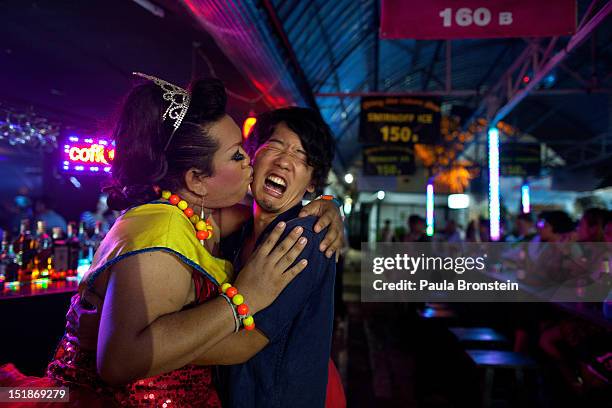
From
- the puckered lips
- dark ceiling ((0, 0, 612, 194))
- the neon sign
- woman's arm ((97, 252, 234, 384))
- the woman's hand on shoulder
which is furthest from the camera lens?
the neon sign

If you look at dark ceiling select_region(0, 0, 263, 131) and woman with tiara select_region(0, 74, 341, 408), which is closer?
woman with tiara select_region(0, 74, 341, 408)

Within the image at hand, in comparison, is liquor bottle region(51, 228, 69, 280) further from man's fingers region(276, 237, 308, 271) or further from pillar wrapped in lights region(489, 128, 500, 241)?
pillar wrapped in lights region(489, 128, 500, 241)

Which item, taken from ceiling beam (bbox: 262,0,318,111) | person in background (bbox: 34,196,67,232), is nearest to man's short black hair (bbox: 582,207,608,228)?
ceiling beam (bbox: 262,0,318,111)

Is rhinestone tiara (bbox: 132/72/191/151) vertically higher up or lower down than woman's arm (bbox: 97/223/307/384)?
higher up

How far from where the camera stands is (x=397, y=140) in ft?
24.1

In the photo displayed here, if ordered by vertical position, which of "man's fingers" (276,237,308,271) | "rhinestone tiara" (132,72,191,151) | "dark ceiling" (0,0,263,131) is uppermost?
"dark ceiling" (0,0,263,131)

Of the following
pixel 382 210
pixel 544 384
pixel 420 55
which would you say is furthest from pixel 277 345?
pixel 382 210

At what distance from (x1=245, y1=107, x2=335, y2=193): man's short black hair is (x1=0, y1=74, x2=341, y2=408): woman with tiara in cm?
41

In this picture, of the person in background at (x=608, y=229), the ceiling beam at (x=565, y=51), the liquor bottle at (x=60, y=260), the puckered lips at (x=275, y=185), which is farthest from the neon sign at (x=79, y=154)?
the person in background at (x=608, y=229)

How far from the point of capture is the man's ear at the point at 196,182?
1.47 meters

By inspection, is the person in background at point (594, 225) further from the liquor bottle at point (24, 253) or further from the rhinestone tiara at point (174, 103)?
the liquor bottle at point (24, 253)

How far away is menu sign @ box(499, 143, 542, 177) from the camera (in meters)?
11.9

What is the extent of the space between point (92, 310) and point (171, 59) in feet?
14.3

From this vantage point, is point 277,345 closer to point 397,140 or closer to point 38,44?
point 38,44
